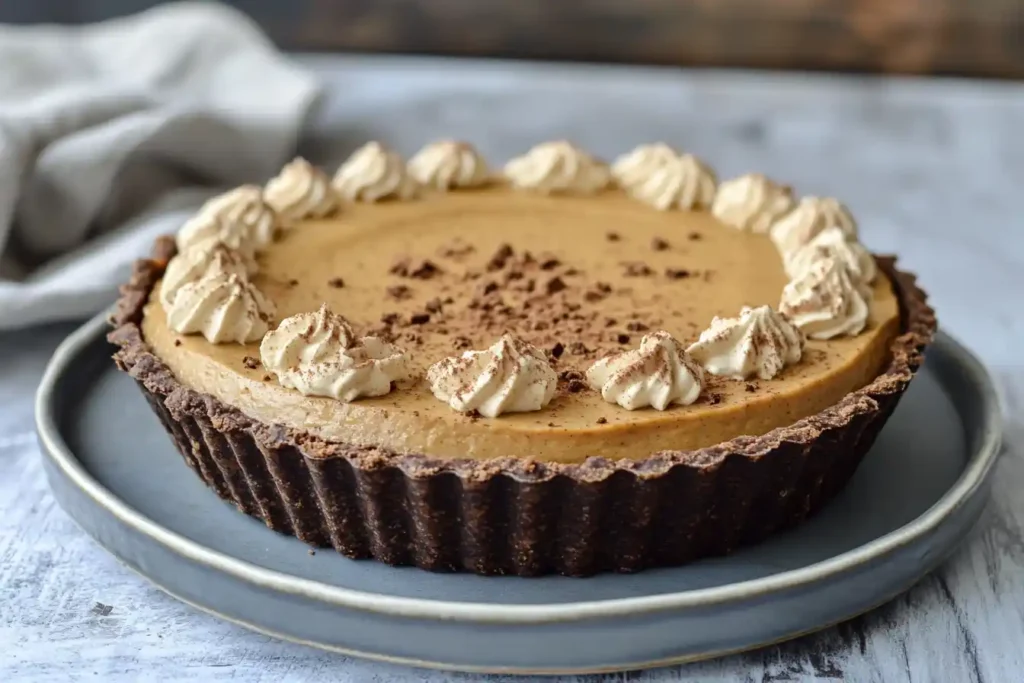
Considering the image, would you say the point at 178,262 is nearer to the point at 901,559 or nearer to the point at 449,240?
the point at 449,240

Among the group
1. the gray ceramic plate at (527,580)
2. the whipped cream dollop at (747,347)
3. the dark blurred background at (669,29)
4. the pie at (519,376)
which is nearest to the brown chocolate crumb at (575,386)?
the pie at (519,376)

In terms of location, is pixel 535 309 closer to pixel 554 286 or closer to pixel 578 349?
pixel 554 286

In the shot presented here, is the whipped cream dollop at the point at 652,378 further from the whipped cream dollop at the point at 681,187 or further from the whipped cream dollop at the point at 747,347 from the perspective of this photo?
the whipped cream dollop at the point at 681,187

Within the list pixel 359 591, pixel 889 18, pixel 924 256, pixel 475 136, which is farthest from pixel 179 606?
pixel 889 18

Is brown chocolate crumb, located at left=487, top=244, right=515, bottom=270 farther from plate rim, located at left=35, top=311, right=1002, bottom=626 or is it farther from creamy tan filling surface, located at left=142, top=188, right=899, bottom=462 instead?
plate rim, located at left=35, top=311, right=1002, bottom=626

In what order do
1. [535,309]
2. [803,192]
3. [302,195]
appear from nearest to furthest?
[535,309] < [302,195] < [803,192]

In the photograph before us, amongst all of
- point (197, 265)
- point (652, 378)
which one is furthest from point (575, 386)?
point (197, 265)
